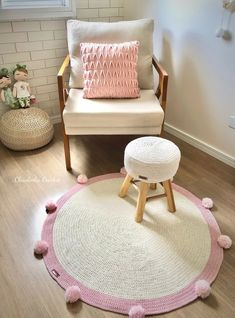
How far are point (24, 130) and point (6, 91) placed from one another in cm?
37

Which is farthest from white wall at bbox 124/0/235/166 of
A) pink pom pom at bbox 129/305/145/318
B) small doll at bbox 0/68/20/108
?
pink pom pom at bbox 129/305/145/318

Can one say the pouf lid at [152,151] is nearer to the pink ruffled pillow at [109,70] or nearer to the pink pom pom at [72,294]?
the pink ruffled pillow at [109,70]

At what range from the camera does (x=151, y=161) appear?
1460mm

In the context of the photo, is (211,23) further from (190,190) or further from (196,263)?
(196,263)

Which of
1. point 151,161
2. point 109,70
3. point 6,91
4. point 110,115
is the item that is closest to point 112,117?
point 110,115

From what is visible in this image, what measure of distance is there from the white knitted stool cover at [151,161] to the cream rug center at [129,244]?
0.27m

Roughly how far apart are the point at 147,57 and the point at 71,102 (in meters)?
0.69

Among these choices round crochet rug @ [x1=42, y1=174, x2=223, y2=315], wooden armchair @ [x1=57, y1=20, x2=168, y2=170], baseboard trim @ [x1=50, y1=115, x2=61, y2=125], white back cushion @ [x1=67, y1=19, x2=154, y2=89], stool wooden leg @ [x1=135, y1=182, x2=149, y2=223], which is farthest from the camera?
baseboard trim @ [x1=50, y1=115, x2=61, y2=125]

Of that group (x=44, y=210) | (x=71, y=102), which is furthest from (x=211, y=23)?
(x=44, y=210)

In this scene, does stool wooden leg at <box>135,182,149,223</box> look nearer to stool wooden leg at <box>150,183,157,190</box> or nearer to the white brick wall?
stool wooden leg at <box>150,183,157,190</box>

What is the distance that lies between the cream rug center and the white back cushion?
92cm

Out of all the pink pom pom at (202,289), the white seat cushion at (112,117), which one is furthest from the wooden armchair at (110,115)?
the pink pom pom at (202,289)

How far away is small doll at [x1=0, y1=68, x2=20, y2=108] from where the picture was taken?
2.24 metres

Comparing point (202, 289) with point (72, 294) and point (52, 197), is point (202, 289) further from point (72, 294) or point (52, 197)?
point (52, 197)
